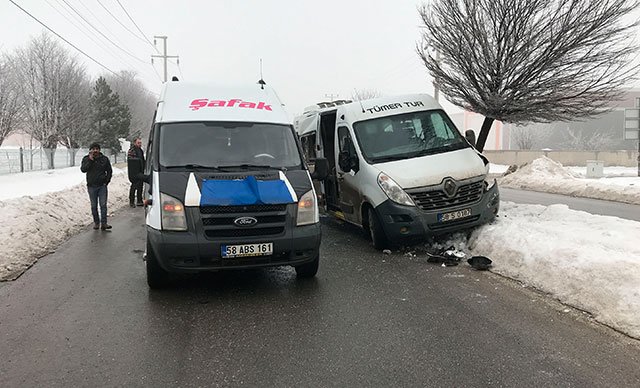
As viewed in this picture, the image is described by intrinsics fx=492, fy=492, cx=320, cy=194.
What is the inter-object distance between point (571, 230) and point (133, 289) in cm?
613

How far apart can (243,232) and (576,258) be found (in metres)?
3.87

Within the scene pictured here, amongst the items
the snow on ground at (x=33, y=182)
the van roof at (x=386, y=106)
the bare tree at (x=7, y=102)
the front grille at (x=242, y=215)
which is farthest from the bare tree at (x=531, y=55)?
the bare tree at (x=7, y=102)

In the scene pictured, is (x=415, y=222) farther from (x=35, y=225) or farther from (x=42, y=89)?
(x=42, y=89)

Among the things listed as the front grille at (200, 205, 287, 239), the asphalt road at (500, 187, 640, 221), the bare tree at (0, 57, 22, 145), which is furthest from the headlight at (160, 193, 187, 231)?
the bare tree at (0, 57, 22, 145)

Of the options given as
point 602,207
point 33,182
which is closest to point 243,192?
point 602,207

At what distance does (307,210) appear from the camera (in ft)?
18.9

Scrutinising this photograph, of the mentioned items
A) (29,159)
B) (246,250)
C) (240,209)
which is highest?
(29,159)

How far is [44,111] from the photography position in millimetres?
42656

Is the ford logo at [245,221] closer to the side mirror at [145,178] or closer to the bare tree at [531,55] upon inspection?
the side mirror at [145,178]

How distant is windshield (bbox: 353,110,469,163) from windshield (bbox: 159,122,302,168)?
7.51ft

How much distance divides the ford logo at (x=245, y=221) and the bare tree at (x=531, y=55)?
6725 mm

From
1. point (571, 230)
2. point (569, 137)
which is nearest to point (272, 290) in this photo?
point (571, 230)

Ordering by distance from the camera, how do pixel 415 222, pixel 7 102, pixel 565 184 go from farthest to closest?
pixel 7 102 → pixel 565 184 → pixel 415 222

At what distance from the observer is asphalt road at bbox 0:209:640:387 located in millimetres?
3771
